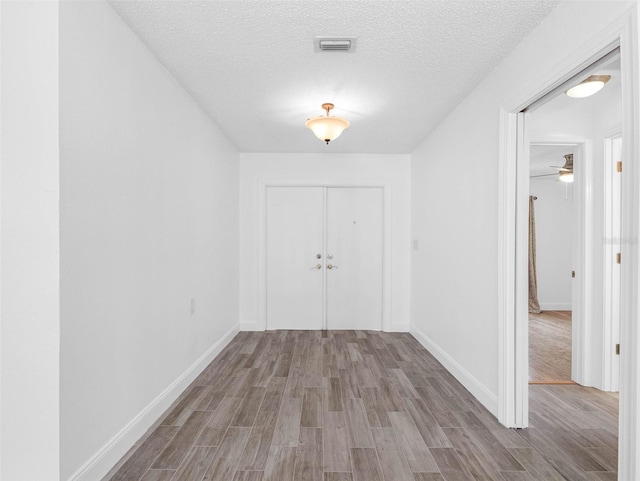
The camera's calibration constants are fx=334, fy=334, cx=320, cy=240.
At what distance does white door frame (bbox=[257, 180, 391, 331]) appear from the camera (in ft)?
15.1

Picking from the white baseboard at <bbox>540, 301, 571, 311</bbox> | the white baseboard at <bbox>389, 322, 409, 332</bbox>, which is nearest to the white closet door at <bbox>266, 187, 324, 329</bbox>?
the white baseboard at <bbox>389, 322, 409, 332</bbox>

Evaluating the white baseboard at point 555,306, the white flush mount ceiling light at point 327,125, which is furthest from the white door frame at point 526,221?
the white baseboard at point 555,306

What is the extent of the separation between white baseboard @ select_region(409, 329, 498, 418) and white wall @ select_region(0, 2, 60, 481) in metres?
2.55

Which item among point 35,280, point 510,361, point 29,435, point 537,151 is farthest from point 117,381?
point 537,151

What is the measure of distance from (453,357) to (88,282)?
293 cm

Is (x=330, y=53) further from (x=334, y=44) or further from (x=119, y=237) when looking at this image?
(x=119, y=237)

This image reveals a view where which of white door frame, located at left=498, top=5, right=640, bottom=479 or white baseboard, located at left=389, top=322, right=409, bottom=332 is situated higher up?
white door frame, located at left=498, top=5, right=640, bottom=479

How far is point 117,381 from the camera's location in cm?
183

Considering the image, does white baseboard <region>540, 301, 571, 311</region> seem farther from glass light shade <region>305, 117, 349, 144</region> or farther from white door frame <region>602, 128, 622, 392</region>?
glass light shade <region>305, 117, 349, 144</region>

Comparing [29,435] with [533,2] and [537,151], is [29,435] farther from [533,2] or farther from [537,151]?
[537,151]

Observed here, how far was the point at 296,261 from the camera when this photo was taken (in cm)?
468

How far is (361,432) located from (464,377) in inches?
47.4

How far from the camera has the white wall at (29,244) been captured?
140 centimetres

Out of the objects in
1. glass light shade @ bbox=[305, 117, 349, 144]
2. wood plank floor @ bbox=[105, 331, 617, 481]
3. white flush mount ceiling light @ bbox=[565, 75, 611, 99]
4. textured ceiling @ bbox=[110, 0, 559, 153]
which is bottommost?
wood plank floor @ bbox=[105, 331, 617, 481]
